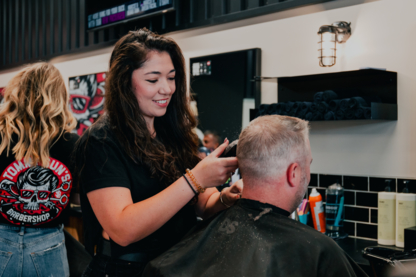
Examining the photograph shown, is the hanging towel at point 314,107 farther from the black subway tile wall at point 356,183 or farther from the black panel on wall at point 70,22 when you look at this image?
the black panel on wall at point 70,22

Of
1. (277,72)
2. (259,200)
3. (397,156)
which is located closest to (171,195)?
→ (259,200)

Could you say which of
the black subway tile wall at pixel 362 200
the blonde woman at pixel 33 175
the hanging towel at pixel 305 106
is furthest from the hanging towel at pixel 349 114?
the blonde woman at pixel 33 175

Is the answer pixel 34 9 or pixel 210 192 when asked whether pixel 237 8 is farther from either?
pixel 34 9

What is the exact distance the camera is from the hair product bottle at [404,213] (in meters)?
2.21

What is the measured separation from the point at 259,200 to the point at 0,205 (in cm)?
139

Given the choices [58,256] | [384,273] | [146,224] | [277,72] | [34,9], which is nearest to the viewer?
[146,224]

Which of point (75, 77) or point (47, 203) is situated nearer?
point (47, 203)

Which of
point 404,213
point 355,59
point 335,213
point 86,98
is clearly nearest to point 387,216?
point 404,213

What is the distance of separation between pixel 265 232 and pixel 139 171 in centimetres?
51

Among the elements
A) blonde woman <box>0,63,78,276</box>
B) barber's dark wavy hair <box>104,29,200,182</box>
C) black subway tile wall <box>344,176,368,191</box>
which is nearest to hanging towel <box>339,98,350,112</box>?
black subway tile wall <box>344,176,368,191</box>

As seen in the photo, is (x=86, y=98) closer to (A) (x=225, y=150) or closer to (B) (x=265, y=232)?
(A) (x=225, y=150)

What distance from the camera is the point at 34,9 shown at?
17.0 ft

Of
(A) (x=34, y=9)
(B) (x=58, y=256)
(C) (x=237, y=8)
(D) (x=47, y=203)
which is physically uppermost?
(A) (x=34, y=9)

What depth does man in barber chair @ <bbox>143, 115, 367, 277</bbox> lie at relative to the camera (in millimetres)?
1288
